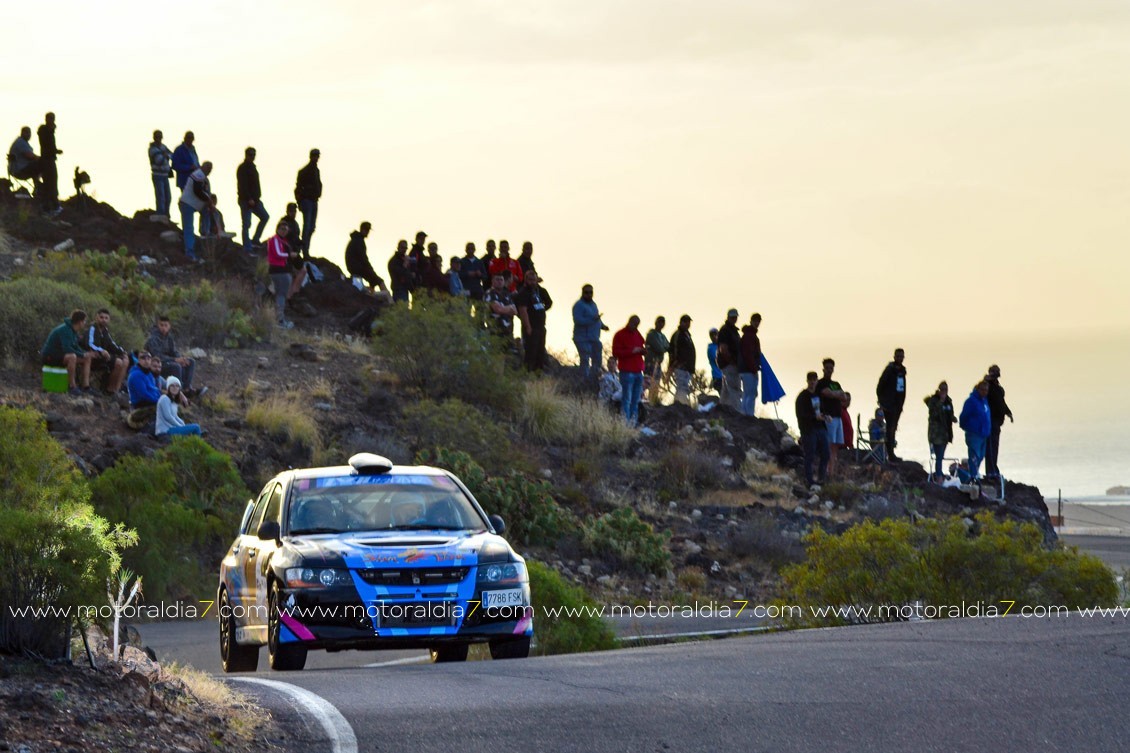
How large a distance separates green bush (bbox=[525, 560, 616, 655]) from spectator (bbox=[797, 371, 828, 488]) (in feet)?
43.0

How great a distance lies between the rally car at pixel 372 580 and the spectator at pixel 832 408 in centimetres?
1485

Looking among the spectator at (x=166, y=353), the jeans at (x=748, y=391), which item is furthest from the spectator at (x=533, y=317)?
the spectator at (x=166, y=353)

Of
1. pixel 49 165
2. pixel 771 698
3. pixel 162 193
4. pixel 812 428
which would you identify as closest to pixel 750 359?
pixel 812 428

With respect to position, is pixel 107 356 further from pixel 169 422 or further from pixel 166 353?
pixel 169 422

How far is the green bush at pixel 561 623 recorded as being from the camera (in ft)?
48.3

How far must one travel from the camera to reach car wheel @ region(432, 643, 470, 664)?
1305 cm

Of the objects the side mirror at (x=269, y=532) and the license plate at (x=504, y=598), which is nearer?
the license plate at (x=504, y=598)

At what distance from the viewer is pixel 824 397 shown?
96.1 ft

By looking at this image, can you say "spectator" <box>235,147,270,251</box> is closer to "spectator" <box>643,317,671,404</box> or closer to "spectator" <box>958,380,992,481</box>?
"spectator" <box>643,317,671,404</box>

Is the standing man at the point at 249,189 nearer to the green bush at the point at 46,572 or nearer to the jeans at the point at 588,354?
the jeans at the point at 588,354

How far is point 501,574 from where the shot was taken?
12117 mm

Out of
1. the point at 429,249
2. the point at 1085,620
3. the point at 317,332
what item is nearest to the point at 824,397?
the point at 429,249

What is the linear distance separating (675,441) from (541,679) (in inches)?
859

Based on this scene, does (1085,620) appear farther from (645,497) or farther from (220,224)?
(220,224)
